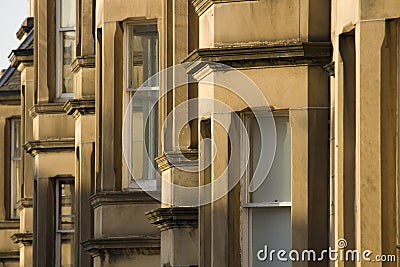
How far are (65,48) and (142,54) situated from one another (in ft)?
20.6

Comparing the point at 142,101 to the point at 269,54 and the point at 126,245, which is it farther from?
the point at 269,54

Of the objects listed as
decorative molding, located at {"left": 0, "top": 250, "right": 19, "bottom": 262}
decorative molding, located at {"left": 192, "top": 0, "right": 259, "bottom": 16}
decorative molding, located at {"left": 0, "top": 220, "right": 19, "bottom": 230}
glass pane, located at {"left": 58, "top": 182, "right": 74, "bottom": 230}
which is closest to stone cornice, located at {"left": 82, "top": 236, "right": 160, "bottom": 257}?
decorative molding, located at {"left": 192, "top": 0, "right": 259, "bottom": 16}

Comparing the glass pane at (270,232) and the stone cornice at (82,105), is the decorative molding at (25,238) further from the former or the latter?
the glass pane at (270,232)

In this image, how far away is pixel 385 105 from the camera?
50.9 feet

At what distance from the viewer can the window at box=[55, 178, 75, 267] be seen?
30641 mm

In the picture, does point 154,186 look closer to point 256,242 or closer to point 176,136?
point 176,136

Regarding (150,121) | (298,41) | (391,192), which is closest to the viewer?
(391,192)

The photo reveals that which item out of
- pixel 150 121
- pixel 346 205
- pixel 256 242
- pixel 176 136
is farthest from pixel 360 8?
pixel 150 121

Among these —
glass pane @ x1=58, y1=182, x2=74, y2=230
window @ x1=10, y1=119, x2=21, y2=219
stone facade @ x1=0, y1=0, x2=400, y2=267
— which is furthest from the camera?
window @ x1=10, y1=119, x2=21, y2=219

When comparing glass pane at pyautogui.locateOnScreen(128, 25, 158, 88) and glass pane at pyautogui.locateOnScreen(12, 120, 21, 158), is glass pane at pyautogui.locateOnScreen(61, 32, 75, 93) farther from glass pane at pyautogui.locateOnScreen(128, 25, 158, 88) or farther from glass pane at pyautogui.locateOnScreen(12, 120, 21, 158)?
glass pane at pyautogui.locateOnScreen(12, 120, 21, 158)

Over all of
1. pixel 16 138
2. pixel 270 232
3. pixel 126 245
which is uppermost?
pixel 16 138

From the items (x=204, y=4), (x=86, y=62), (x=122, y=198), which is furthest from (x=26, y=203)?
(x=204, y=4)

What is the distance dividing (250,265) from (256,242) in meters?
0.25

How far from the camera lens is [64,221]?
102ft
